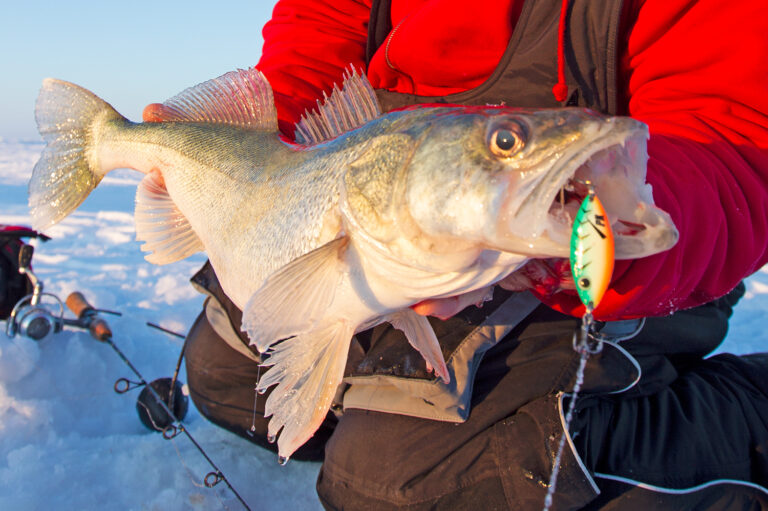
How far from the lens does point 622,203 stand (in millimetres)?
1078

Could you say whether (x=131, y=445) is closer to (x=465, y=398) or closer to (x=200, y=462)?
(x=200, y=462)

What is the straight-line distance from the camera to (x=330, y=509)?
199cm

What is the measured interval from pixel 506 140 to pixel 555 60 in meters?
1.08

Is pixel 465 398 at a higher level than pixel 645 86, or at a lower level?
lower

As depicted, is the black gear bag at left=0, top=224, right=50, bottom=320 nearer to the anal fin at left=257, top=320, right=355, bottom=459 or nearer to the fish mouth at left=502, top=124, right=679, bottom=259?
the anal fin at left=257, top=320, right=355, bottom=459

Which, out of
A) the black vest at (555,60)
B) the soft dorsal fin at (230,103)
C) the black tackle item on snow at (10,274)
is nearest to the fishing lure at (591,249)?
the black vest at (555,60)

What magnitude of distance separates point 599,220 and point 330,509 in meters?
1.58

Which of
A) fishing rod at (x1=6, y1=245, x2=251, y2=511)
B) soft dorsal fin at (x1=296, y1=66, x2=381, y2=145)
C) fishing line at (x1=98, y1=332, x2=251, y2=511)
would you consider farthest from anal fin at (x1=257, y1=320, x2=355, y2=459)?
fishing rod at (x1=6, y1=245, x2=251, y2=511)

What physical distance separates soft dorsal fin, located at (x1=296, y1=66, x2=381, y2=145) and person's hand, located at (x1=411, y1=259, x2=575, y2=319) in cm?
59

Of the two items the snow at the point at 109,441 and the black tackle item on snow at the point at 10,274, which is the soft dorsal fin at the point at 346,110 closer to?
the snow at the point at 109,441

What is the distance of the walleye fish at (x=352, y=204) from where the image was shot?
1.06m

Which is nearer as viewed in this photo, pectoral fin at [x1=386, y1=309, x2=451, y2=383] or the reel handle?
pectoral fin at [x1=386, y1=309, x2=451, y2=383]

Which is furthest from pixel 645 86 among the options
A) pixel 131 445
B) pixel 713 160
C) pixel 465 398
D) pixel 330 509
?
pixel 131 445

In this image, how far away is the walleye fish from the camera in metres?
1.06
